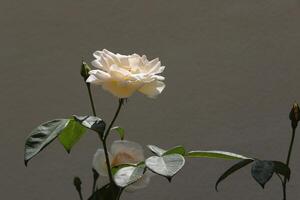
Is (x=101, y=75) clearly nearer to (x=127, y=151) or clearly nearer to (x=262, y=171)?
(x=127, y=151)

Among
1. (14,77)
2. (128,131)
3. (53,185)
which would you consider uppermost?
(14,77)

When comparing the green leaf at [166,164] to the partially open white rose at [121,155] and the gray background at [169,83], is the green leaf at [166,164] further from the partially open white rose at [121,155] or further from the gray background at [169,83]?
the gray background at [169,83]

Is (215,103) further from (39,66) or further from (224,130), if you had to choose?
(39,66)

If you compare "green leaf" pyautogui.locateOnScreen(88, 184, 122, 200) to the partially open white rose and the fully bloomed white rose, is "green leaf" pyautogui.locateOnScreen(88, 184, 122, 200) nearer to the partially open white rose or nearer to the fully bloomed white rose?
the partially open white rose

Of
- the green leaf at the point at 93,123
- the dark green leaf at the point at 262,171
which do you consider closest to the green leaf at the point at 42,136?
the green leaf at the point at 93,123

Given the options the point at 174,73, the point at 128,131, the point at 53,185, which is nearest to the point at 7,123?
the point at 53,185

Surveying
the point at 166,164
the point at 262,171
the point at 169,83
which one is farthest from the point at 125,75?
the point at 169,83
